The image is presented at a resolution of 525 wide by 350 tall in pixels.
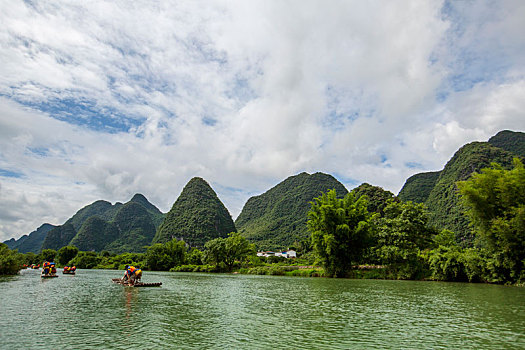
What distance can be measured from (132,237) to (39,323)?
154 m

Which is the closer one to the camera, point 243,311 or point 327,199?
point 243,311

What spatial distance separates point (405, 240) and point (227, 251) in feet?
97.6

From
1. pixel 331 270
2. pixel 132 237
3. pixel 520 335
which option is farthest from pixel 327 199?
pixel 132 237

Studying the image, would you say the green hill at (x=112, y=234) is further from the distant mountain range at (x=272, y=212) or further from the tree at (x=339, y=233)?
the tree at (x=339, y=233)

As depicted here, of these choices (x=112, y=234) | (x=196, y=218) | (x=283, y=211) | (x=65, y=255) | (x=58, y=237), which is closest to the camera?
(x=65, y=255)

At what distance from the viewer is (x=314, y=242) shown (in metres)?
38.1

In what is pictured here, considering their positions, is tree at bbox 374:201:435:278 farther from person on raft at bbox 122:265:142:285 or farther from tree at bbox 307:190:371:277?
person on raft at bbox 122:265:142:285

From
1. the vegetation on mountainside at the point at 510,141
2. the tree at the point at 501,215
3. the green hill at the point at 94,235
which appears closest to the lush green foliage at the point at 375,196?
the tree at the point at 501,215

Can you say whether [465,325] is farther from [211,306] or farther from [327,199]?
[327,199]

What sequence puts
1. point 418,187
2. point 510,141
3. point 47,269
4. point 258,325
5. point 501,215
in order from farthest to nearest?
1. point 418,187
2. point 510,141
3. point 47,269
4. point 501,215
5. point 258,325

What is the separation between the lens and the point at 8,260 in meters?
31.9

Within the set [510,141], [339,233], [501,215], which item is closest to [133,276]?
[339,233]

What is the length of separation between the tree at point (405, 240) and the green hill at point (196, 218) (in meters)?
82.6

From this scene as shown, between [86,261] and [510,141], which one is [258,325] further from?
[510,141]
